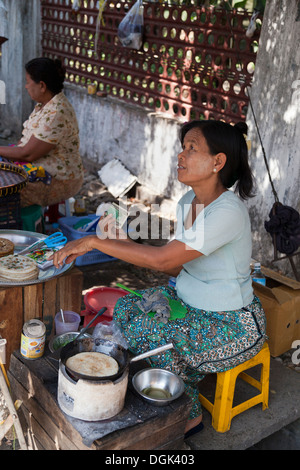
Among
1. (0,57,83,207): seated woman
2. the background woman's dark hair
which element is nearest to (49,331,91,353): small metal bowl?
(0,57,83,207): seated woman

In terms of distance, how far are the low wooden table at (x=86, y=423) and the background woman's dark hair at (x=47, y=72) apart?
9.27 feet

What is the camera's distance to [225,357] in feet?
8.49

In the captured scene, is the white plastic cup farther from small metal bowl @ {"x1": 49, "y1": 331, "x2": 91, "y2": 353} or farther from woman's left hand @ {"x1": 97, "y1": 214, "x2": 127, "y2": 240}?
woman's left hand @ {"x1": 97, "y1": 214, "x2": 127, "y2": 240}

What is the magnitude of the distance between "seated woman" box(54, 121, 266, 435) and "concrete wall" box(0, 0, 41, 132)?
24.1ft

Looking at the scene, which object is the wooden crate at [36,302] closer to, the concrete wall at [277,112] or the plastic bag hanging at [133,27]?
the concrete wall at [277,112]

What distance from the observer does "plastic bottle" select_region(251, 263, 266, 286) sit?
3.73 m

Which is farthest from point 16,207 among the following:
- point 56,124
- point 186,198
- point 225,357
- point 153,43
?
point 153,43

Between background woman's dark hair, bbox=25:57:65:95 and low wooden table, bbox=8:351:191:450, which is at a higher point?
background woman's dark hair, bbox=25:57:65:95

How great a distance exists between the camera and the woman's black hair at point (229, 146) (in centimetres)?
263

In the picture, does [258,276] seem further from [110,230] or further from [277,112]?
[277,112]

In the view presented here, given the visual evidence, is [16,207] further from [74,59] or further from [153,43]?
[74,59]

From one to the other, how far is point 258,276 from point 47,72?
257cm

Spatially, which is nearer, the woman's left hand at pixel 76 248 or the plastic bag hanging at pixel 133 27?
the woman's left hand at pixel 76 248

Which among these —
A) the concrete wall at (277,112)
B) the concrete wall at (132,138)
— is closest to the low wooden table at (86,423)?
the concrete wall at (277,112)
